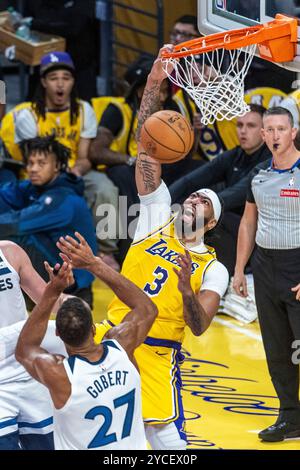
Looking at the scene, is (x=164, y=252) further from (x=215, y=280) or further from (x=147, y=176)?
(x=147, y=176)

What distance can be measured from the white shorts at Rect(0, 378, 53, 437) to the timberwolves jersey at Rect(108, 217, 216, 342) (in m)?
0.73

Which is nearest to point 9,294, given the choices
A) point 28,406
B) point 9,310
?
point 9,310

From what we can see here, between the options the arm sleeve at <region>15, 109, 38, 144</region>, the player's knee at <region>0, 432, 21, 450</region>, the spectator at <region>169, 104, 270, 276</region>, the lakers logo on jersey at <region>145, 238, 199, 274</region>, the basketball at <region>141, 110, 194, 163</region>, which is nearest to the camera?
the player's knee at <region>0, 432, 21, 450</region>

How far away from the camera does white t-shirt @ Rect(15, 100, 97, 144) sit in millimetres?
11617

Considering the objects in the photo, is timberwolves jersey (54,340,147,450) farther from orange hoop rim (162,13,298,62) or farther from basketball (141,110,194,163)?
orange hoop rim (162,13,298,62)

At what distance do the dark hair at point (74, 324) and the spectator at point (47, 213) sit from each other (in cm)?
502

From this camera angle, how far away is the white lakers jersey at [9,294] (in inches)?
244

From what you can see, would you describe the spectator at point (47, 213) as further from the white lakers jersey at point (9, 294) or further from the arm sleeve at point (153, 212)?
the white lakers jersey at point (9, 294)

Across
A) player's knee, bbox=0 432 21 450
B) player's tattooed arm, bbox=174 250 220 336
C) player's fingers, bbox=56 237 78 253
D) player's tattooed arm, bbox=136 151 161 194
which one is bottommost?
player's knee, bbox=0 432 21 450

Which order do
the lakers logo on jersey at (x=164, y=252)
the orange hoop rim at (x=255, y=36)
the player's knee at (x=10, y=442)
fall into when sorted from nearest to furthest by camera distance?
the player's knee at (x=10, y=442) → the lakers logo on jersey at (x=164, y=252) → the orange hoop rim at (x=255, y=36)

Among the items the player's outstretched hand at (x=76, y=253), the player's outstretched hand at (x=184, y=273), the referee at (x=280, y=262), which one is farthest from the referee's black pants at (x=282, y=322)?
the player's outstretched hand at (x=76, y=253)

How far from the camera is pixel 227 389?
8648 millimetres

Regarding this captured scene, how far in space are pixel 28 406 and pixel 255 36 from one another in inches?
112

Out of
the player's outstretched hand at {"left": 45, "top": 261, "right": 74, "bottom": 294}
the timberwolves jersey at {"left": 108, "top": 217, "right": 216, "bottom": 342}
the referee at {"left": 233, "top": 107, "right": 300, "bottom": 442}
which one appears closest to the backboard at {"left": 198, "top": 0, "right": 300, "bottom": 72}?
the referee at {"left": 233, "top": 107, "right": 300, "bottom": 442}
